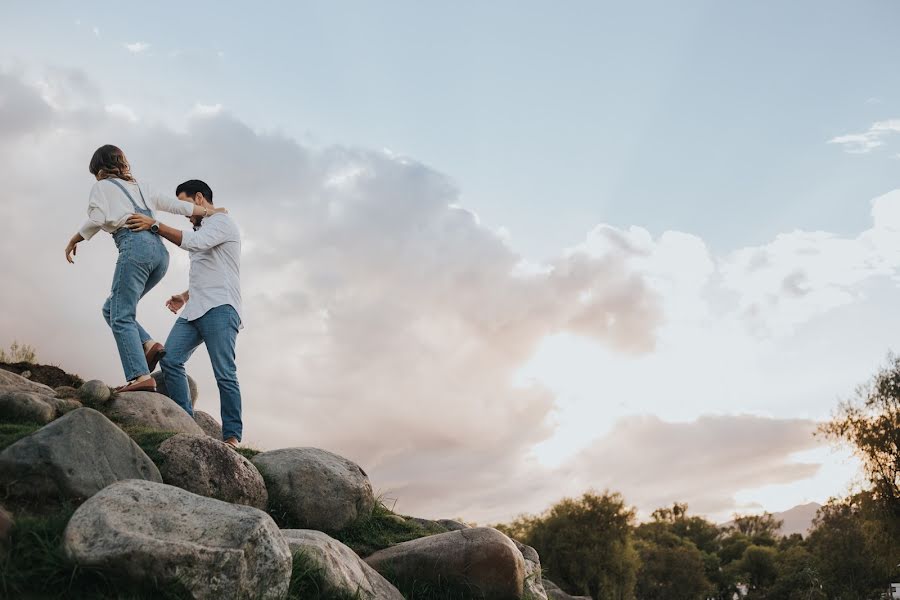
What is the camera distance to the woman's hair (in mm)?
10695

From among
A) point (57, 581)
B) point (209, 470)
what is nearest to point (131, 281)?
point (209, 470)

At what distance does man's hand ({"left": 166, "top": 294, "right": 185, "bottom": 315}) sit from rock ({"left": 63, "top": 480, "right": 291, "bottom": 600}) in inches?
199

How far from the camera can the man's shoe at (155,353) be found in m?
11.0

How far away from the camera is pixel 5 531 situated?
250 inches

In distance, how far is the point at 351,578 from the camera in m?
7.89

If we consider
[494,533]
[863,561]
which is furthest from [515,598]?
[863,561]

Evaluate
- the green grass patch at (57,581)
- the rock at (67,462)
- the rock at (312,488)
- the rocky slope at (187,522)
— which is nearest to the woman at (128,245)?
the rocky slope at (187,522)

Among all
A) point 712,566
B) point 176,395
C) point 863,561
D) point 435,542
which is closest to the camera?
point 435,542

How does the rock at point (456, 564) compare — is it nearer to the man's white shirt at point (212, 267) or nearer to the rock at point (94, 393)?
the man's white shirt at point (212, 267)

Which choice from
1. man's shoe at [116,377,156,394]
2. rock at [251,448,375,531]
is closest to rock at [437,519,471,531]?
rock at [251,448,375,531]

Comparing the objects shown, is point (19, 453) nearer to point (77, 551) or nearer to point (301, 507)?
point (77, 551)

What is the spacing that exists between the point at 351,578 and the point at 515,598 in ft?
9.18

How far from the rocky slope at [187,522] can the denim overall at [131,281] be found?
592 mm

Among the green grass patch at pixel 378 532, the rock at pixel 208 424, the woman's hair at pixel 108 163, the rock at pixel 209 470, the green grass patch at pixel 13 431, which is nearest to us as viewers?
the green grass patch at pixel 13 431
